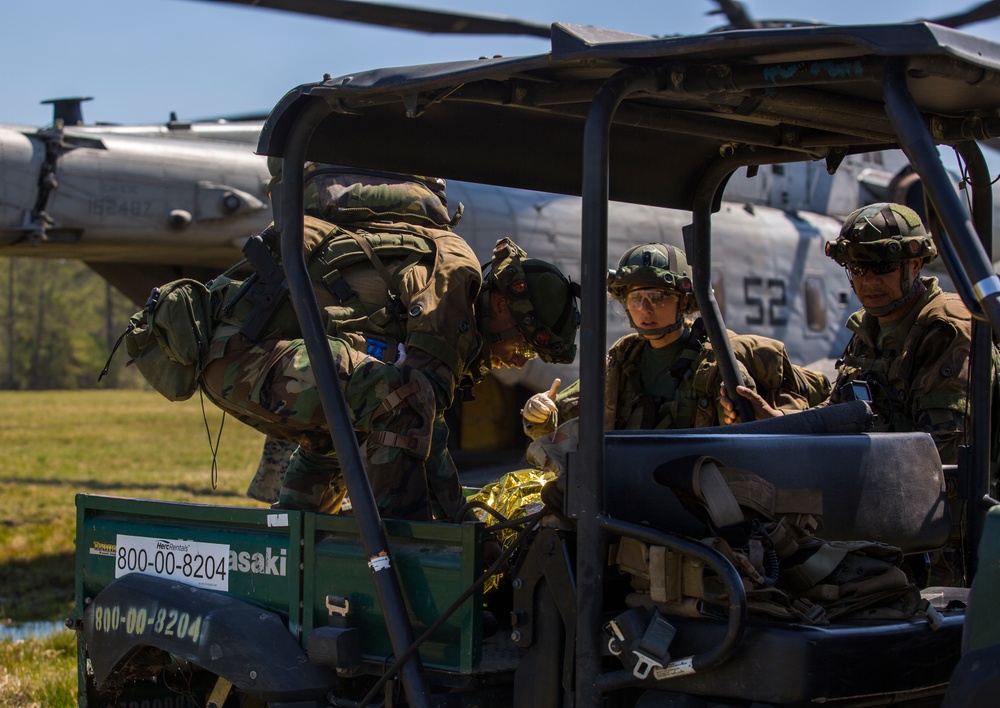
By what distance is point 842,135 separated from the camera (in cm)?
355

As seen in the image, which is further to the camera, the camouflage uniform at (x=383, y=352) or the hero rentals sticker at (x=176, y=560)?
the camouflage uniform at (x=383, y=352)

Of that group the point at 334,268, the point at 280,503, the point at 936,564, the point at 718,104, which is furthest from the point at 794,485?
the point at 280,503

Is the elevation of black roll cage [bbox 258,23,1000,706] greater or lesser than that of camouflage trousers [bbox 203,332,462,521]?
greater

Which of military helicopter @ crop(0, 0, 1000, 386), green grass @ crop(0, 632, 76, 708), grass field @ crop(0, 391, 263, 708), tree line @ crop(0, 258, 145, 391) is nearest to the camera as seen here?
green grass @ crop(0, 632, 76, 708)

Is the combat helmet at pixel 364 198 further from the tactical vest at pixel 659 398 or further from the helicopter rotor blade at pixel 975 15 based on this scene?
the helicopter rotor blade at pixel 975 15

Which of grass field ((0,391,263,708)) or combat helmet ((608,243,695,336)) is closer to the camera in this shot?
combat helmet ((608,243,695,336))

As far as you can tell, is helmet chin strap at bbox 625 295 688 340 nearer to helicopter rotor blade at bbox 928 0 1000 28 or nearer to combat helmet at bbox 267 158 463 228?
combat helmet at bbox 267 158 463 228

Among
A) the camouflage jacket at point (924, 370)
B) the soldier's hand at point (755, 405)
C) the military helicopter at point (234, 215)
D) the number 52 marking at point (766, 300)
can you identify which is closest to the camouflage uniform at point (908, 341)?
the camouflage jacket at point (924, 370)

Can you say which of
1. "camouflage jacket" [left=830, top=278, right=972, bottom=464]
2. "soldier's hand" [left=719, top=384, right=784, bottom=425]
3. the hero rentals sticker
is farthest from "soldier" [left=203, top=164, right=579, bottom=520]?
"camouflage jacket" [left=830, top=278, right=972, bottom=464]

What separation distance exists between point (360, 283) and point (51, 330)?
190 feet

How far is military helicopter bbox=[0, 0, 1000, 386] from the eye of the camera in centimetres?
1055

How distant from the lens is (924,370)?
439cm

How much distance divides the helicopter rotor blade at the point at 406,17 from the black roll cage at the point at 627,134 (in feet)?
23.5

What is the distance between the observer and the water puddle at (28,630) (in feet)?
22.6
